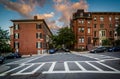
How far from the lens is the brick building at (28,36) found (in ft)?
220

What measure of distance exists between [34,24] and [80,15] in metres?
17.0

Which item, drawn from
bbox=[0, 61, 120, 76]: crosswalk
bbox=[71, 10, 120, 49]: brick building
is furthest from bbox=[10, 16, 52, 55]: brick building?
bbox=[0, 61, 120, 76]: crosswalk

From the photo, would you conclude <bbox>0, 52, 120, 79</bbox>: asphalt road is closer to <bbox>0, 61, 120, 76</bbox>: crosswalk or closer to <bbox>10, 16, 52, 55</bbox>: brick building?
<bbox>0, 61, 120, 76</bbox>: crosswalk

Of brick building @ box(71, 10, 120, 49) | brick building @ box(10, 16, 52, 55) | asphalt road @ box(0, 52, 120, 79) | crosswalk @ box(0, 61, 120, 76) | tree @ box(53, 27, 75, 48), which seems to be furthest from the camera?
tree @ box(53, 27, 75, 48)

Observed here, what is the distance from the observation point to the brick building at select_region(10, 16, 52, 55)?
6719 centimetres

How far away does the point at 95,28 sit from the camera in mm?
71375

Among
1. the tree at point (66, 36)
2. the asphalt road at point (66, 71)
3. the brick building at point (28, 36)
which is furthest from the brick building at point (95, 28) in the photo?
the asphalt road at point (66, 71)

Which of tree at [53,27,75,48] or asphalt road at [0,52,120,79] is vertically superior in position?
tree at [53,27,75,48]

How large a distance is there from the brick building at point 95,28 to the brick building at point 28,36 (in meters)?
13.8

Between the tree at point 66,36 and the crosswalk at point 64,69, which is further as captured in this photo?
the tree at point 66,36

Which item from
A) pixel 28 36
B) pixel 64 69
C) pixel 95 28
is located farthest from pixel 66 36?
pixel 64 69

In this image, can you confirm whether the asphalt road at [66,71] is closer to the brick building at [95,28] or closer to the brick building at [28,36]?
the brick building at [28,36]

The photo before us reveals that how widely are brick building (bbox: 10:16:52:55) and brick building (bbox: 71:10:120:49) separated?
45.2 feet

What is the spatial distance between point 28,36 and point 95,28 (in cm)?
2351
